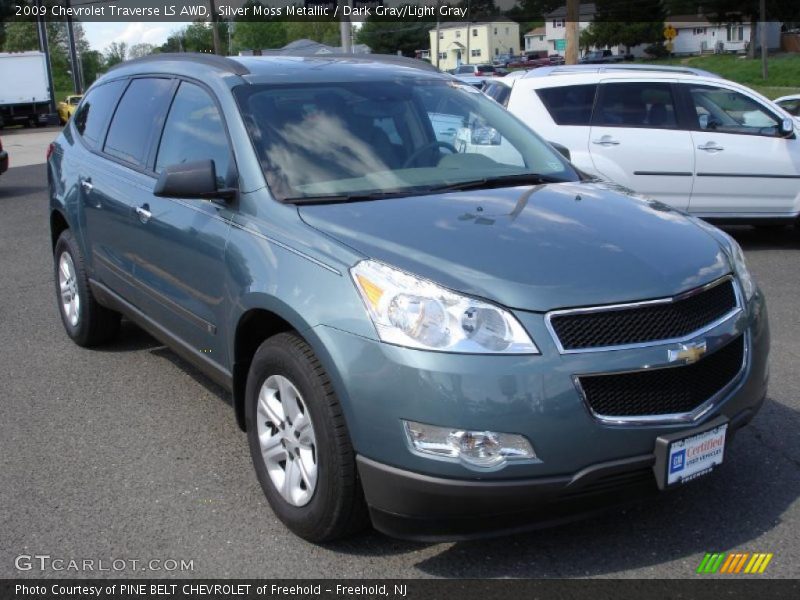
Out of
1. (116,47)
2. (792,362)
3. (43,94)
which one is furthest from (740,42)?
(792,362)

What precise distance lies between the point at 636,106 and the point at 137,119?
5747mm

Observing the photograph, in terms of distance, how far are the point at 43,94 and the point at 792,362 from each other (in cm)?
4392

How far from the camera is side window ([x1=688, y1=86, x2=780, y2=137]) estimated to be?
9102mm

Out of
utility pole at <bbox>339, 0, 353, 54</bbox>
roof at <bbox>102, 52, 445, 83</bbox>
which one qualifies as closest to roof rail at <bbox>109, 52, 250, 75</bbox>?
roof at <bbox>102, 52, 445, 83</bbox>

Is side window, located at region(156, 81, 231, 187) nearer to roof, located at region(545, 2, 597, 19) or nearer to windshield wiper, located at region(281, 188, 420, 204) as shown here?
windshield wiper, located at region(281, 188, 420, 204)

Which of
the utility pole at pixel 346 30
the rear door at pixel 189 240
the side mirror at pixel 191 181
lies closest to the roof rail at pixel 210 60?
the rear door at pixel 189 240

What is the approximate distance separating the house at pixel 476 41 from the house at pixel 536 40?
5177mm

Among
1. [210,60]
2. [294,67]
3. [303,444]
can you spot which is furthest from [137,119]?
[303,444]

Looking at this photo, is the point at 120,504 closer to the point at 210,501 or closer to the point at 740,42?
the point at 210,501

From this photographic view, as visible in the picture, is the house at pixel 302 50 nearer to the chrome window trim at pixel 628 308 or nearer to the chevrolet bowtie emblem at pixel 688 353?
the chrome window trim at pixel 628 308

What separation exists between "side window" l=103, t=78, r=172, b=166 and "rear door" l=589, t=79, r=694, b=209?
5.23m

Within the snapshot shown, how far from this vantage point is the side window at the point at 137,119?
16.2 feet

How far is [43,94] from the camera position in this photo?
43812 mm

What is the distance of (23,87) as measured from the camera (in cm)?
4319
